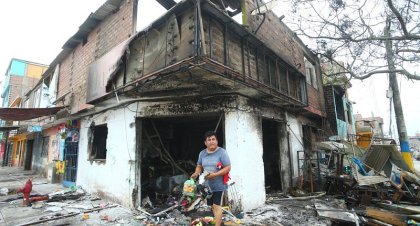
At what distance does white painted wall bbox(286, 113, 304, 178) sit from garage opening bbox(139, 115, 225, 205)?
2706mm

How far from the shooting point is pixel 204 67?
15.8 feet

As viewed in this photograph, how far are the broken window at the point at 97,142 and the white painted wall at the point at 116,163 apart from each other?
264 mm

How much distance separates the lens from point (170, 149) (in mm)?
10352

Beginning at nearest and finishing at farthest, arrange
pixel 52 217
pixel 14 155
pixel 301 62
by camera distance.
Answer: pixel 52 217 < pixel 301 62 < pixel 14 155

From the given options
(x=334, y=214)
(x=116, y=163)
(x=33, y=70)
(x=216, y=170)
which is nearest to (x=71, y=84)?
(x=116, y=163)

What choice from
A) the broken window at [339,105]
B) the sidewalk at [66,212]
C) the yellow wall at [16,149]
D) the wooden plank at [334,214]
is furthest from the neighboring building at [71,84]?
the broken window at [339,105]

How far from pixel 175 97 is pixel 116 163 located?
9.35ft

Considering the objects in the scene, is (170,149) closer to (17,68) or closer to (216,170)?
(216,170)

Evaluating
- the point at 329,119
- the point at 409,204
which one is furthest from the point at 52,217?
the point at 329,119

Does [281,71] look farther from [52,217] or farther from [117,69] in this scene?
[52,217]

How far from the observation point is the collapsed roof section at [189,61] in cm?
500

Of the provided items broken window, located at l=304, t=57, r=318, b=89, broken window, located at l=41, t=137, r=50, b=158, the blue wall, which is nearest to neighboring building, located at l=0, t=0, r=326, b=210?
broken window, located at l=304, t=57, r=318, b=89

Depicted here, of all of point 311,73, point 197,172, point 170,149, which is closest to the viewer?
point 197,172

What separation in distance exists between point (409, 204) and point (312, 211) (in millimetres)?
2885
